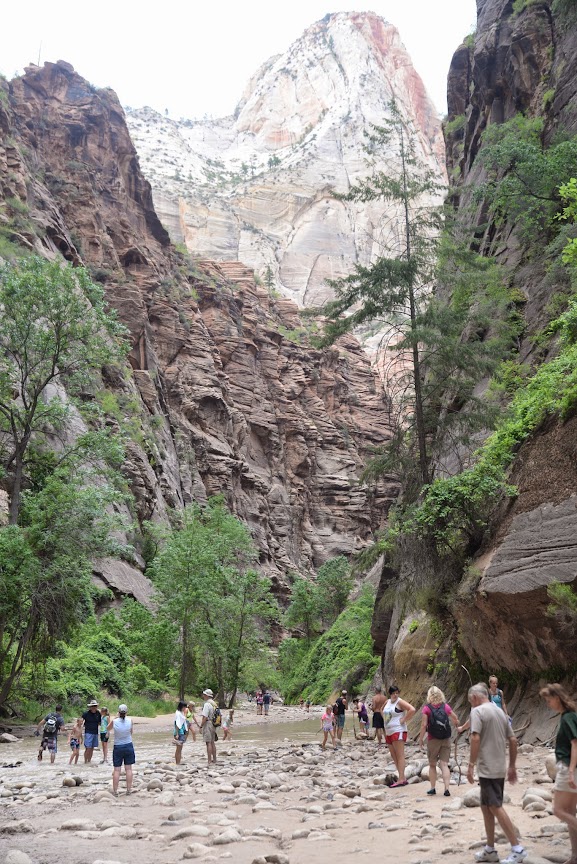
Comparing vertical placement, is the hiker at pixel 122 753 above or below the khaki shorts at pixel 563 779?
below

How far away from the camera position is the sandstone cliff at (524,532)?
486 inches

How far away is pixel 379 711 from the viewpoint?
54.0ft

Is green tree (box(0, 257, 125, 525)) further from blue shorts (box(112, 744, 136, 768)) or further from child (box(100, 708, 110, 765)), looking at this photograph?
blue shorts (box(112, 744, 136, 768))

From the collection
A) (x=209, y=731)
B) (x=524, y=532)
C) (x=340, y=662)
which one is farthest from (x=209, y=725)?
(x=340, y=662)

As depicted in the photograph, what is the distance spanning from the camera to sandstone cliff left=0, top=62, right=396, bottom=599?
52.8 m

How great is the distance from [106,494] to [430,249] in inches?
494

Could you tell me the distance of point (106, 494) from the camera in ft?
75.8

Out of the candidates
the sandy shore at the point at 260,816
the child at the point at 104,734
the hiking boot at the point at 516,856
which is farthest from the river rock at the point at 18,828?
the child at the point at 104,734

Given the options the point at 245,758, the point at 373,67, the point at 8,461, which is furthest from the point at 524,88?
the point at 373,67

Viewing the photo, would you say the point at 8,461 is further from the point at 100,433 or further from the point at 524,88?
the point at 524,88

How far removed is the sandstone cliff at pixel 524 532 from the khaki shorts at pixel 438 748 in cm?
304

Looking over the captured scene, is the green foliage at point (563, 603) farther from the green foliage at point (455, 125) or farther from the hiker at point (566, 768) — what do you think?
the green foliage at point (455, 125)

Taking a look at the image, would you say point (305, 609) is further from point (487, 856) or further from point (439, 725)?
point (487, 856)

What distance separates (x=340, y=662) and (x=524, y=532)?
30218mm
